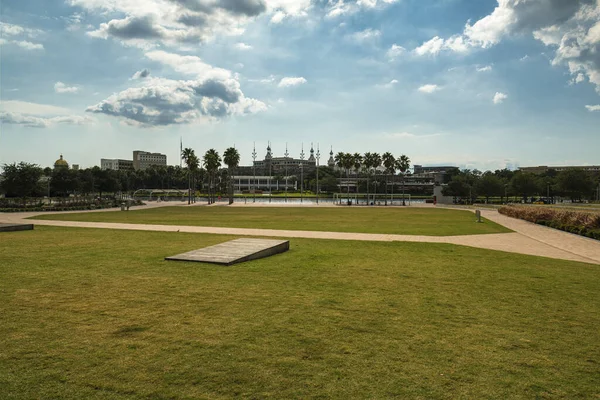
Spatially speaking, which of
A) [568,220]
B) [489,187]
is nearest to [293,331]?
[568,220]

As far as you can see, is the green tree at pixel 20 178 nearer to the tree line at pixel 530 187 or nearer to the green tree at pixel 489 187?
the tree line at pixel 530 187

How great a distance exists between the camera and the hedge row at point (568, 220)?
24.7m

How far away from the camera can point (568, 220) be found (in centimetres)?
2845

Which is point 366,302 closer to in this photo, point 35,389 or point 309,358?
point 309,358

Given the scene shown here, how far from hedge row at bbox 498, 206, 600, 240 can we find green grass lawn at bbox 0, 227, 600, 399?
14338mm

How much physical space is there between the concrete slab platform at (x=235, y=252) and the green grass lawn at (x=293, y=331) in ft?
1.80

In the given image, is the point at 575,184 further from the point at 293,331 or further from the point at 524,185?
the point at 293,331

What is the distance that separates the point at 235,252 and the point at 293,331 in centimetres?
751

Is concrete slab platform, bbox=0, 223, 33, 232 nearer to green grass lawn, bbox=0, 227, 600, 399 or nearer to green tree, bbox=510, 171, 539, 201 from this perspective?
green grass lawn, bbox=0, 227, 600, 399

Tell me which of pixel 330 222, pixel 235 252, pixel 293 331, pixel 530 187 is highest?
pixel 530 187

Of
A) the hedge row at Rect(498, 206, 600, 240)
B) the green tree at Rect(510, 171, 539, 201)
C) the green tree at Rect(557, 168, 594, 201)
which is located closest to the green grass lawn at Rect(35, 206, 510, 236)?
the hedge row at Rect(498, 206, 600, 240)

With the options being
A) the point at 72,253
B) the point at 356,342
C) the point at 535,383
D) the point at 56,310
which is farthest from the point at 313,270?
the point at 72,253

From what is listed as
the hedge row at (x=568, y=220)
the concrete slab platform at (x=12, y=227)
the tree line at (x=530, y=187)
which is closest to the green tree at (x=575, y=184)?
the tree line at (x=530, y=187)

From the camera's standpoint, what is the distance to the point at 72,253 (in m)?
14.8
